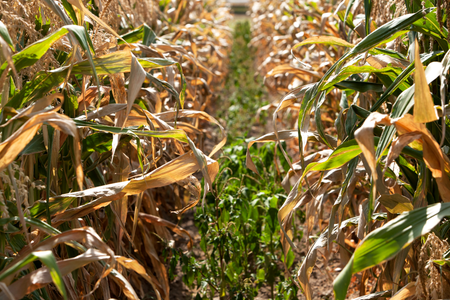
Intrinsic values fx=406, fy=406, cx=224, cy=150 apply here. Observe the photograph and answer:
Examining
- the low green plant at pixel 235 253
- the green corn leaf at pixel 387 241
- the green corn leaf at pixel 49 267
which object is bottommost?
the low green plant at pixel 235 253

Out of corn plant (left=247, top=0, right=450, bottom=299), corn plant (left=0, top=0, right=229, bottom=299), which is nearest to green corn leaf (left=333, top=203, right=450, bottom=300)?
corn plant (left=247, top=0, right=450, bottom=299)

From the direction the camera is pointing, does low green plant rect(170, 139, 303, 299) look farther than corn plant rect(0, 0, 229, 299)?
Yes

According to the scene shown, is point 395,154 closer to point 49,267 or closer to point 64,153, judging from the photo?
point 49,267

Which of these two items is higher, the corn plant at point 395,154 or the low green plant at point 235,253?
the corn plant at point 395,154

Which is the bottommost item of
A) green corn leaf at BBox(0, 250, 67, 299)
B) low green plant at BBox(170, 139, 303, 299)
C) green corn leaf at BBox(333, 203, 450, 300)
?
low green plant at BBox(170, 139, 303, 299)

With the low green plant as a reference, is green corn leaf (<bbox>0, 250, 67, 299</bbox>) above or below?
above

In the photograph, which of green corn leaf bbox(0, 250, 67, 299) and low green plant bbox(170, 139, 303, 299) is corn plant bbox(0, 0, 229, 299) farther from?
low green plant bbox(170, 139, 303, 299)

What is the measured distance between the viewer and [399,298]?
927 mm

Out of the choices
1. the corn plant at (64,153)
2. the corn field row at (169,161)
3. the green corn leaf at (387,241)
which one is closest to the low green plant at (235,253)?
the corn field row at (169,161)

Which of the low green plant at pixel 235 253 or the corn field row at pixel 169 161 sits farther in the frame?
the low green plant at pixel 235 253

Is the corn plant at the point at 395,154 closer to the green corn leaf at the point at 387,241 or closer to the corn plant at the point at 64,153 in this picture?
the green corn leaf at the point at 387,241

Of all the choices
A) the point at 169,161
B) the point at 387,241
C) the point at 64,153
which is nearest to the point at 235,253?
the point at 169,161

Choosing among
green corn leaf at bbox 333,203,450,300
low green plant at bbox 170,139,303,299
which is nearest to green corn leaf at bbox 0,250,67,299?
green corn leaf at bbox 333,203,450,300

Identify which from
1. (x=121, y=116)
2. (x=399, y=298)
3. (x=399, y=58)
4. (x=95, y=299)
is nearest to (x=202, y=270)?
(x=95, y=299)
